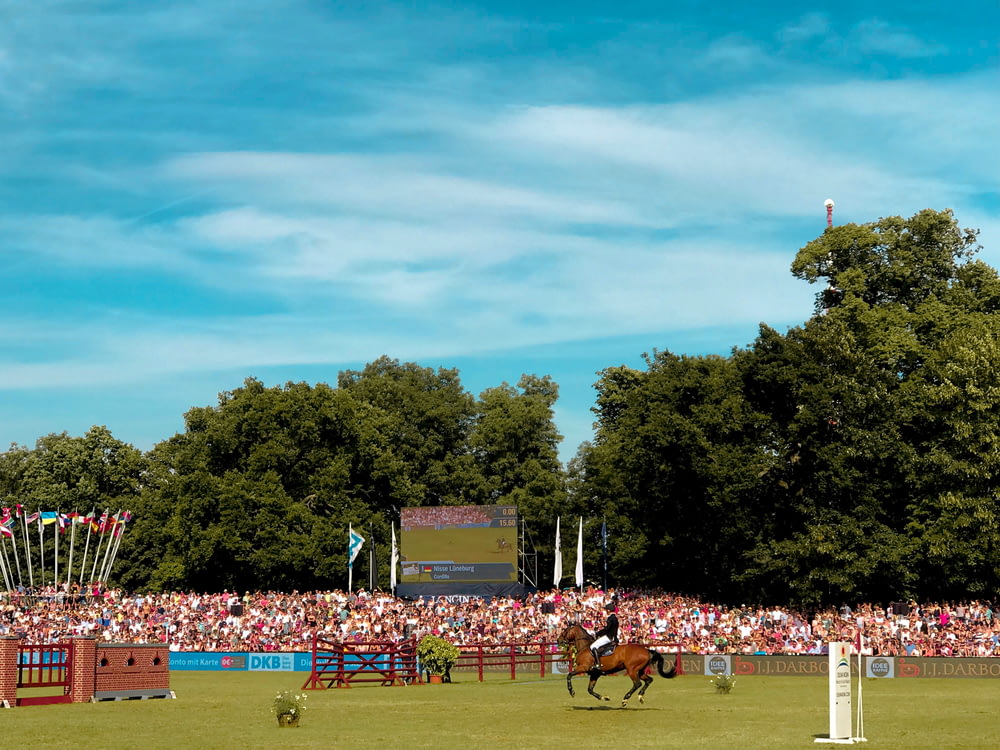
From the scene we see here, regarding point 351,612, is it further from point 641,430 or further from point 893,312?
point 893,312

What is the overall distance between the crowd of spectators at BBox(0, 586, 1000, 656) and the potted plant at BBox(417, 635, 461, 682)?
34.0 ft

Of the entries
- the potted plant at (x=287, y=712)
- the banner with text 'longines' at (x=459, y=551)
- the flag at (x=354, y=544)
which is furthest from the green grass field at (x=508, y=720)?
the flag at (x=354, y=544)

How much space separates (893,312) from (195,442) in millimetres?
41959

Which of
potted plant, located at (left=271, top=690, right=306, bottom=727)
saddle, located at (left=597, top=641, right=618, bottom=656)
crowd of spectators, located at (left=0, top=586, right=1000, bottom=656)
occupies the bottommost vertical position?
crowd of spectators, located at (left=0, top=586, right=1000, bottom=656)

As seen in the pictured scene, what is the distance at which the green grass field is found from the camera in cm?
1822

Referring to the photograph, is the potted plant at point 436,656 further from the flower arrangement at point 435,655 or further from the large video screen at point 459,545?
the large video screen at point 459,545

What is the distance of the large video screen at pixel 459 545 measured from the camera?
55.8m

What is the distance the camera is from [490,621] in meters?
53.1

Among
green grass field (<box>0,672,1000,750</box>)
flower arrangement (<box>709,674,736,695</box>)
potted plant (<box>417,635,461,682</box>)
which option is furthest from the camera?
potted plant (<box>417,635,461,682</box>)

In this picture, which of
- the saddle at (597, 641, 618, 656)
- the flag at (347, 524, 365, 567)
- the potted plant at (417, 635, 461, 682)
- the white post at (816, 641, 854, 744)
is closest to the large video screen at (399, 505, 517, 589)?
the flag at (347, 524, 365, 567)

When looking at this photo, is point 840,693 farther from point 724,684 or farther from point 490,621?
point 490,621

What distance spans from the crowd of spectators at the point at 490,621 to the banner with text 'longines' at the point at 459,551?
0.75 metres

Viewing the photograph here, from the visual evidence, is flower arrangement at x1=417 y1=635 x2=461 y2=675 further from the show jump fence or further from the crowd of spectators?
the crowd of spectators

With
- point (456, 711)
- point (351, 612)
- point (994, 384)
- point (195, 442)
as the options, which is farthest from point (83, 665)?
point (195, 442)
